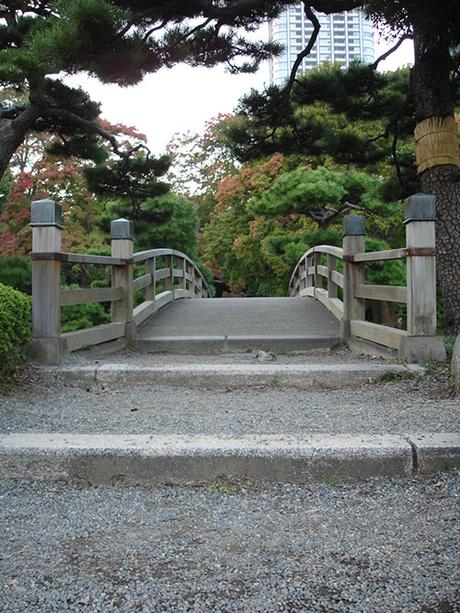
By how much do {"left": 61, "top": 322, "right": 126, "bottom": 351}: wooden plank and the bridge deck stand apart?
311mm

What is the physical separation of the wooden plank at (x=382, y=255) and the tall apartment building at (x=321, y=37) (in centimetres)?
242

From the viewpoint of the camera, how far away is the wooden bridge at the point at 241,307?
4.46 meters

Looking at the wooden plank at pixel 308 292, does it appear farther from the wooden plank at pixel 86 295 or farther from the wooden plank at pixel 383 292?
the wooden plank at pixel 86 295

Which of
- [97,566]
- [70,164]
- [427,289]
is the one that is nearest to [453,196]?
[427,289]

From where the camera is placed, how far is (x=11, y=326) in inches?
149

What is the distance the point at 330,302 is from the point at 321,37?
5831 millimetres

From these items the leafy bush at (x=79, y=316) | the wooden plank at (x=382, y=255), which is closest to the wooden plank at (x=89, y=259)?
the wooden plank at (x=382, y=255)

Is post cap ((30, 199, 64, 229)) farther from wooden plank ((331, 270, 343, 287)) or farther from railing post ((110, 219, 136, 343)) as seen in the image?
wooden plank ((331, 270, 343, 287))

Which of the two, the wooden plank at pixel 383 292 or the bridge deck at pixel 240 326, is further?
the bridge deck at pixel 240 326

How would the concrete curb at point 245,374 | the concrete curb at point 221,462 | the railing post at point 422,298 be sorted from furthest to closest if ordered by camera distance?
the railing post at point 422,298 < the concrete curb at point 245,374 < the concrete curb at point 221,462

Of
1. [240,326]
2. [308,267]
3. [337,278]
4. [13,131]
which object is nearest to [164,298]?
[240,326]

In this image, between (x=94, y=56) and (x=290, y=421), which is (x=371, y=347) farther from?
(x=94, y=56)

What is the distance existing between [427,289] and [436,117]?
207 centimetres

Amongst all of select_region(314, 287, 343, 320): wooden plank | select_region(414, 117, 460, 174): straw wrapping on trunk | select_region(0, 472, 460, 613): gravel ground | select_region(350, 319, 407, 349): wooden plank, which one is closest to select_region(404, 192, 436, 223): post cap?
select_region(350, 319, 407, 349): wooden plank
